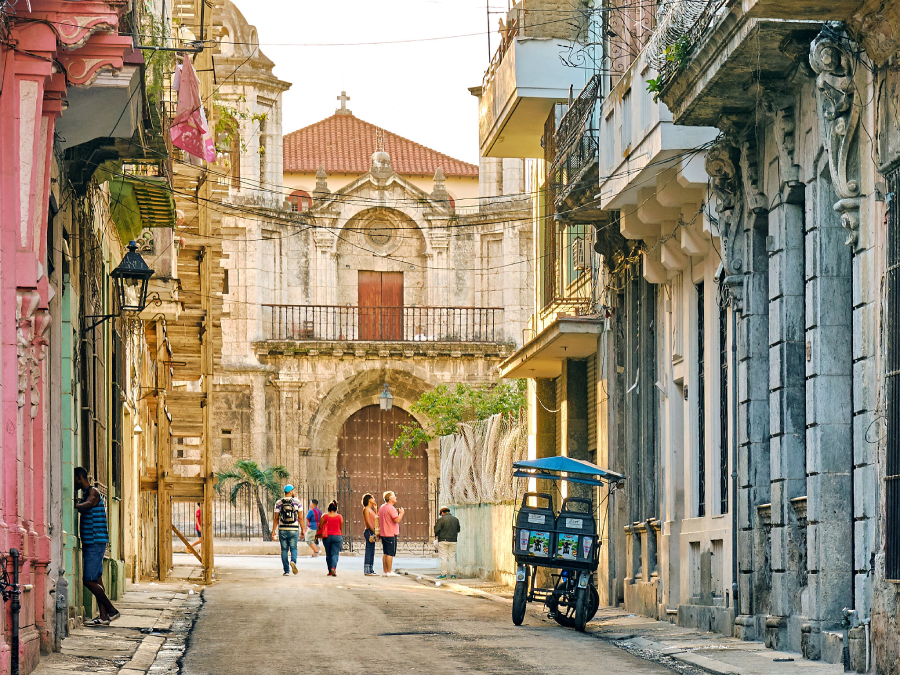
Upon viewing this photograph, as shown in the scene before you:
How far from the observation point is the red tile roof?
62.2 metres

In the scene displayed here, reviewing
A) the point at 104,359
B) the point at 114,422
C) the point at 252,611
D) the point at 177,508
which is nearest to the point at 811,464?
the point at 252,611

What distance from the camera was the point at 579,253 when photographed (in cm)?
2581

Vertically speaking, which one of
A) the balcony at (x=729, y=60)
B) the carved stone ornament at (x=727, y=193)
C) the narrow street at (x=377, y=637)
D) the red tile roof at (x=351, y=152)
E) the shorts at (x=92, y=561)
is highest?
the red tile roof at (x=351, y=152)

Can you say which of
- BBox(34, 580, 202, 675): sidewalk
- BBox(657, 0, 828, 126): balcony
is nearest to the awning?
BBox(34, 580, 202, 675): sidewalk

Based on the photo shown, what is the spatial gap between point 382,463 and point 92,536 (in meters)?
35.9

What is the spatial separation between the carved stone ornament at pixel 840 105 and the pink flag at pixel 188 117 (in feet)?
27.5

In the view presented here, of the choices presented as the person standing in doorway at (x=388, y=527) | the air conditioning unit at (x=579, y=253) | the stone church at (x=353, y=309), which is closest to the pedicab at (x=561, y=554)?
the air conditioning unit at (x=579, y=253)

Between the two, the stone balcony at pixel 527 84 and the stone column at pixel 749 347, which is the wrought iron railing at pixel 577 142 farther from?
the stone column at pixel 749 347

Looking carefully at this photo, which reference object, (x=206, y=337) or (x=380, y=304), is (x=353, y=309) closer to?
(x=380, y=304)

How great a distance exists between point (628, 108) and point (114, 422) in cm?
905

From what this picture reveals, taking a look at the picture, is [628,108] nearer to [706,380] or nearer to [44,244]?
[706,380]

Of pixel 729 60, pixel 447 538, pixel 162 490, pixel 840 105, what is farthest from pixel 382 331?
pixel 840 105

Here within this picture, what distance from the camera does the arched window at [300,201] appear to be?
5325 cm

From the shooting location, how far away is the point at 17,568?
10.6m
